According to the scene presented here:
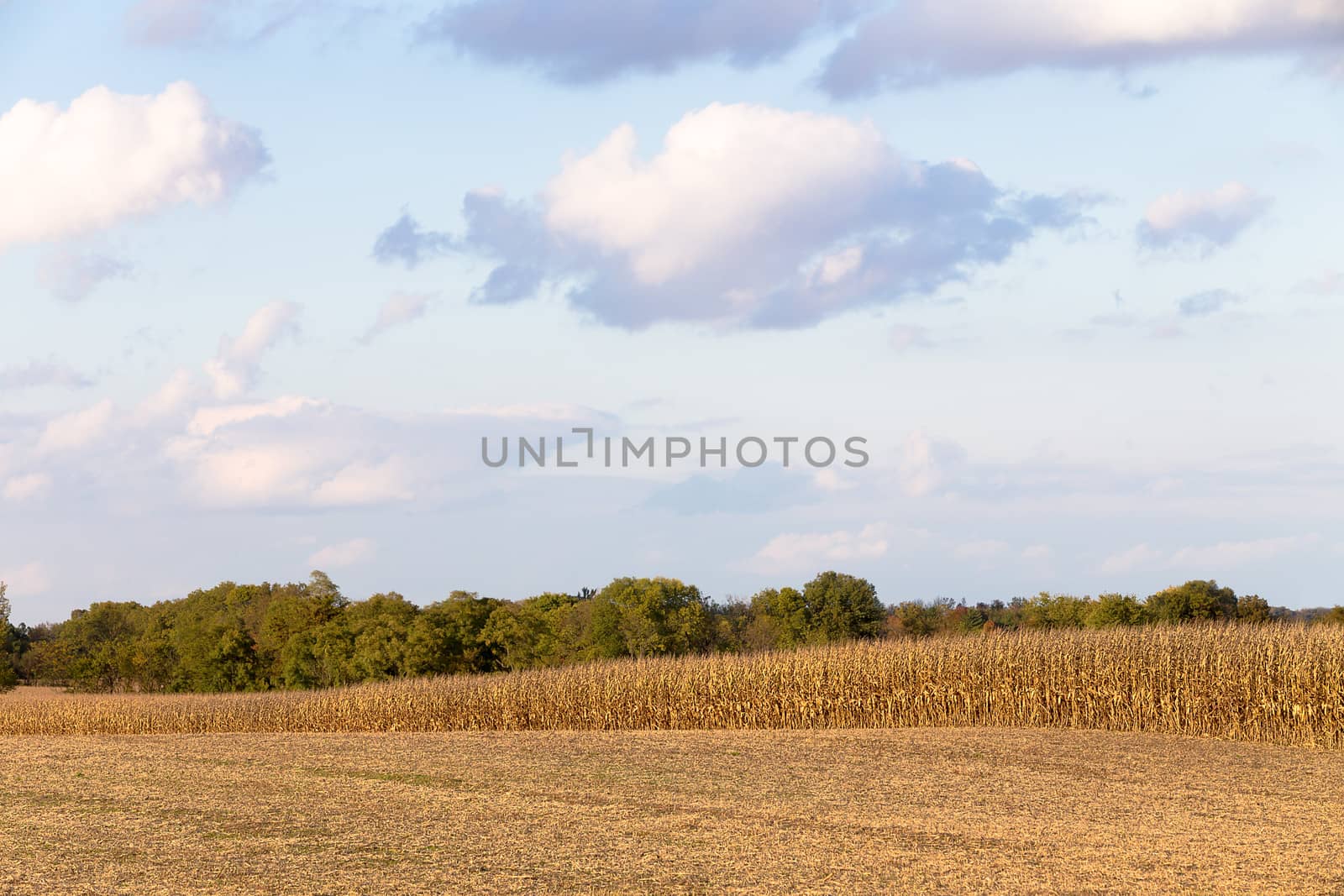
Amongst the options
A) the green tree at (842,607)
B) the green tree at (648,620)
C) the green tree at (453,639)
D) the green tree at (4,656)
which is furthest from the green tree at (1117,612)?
the green tree at (4,656)

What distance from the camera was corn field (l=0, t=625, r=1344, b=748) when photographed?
23.5 m

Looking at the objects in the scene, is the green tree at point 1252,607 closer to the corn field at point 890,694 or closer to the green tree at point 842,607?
the green tree at point 842,607

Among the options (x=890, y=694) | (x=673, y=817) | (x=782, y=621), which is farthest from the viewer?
(x=782, y=621)

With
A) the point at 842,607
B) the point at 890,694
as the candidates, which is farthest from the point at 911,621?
the point at 890,694

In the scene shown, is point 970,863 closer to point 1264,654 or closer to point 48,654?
point 1264,654

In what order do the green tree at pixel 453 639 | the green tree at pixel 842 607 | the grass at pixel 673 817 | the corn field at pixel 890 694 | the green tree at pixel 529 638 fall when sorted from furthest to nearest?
the green tree at pixel 842 607
the green tree at pixel 529 638
the green tree at pixel 453 639
the corn field at pixel 890 694
the grass at pixel 673 817

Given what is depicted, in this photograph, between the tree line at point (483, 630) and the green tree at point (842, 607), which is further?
the green tree at point (842, 607)

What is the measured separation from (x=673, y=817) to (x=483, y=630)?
41.0m

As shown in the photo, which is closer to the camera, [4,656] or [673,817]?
[673,817]

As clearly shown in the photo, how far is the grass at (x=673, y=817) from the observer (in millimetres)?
10242

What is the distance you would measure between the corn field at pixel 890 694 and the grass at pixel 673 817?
10.1ft

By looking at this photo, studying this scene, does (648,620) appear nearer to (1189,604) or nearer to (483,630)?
(483,630)

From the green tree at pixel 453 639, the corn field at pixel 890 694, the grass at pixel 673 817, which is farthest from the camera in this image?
the green tree at pixel 453 639

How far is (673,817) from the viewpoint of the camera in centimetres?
1304
